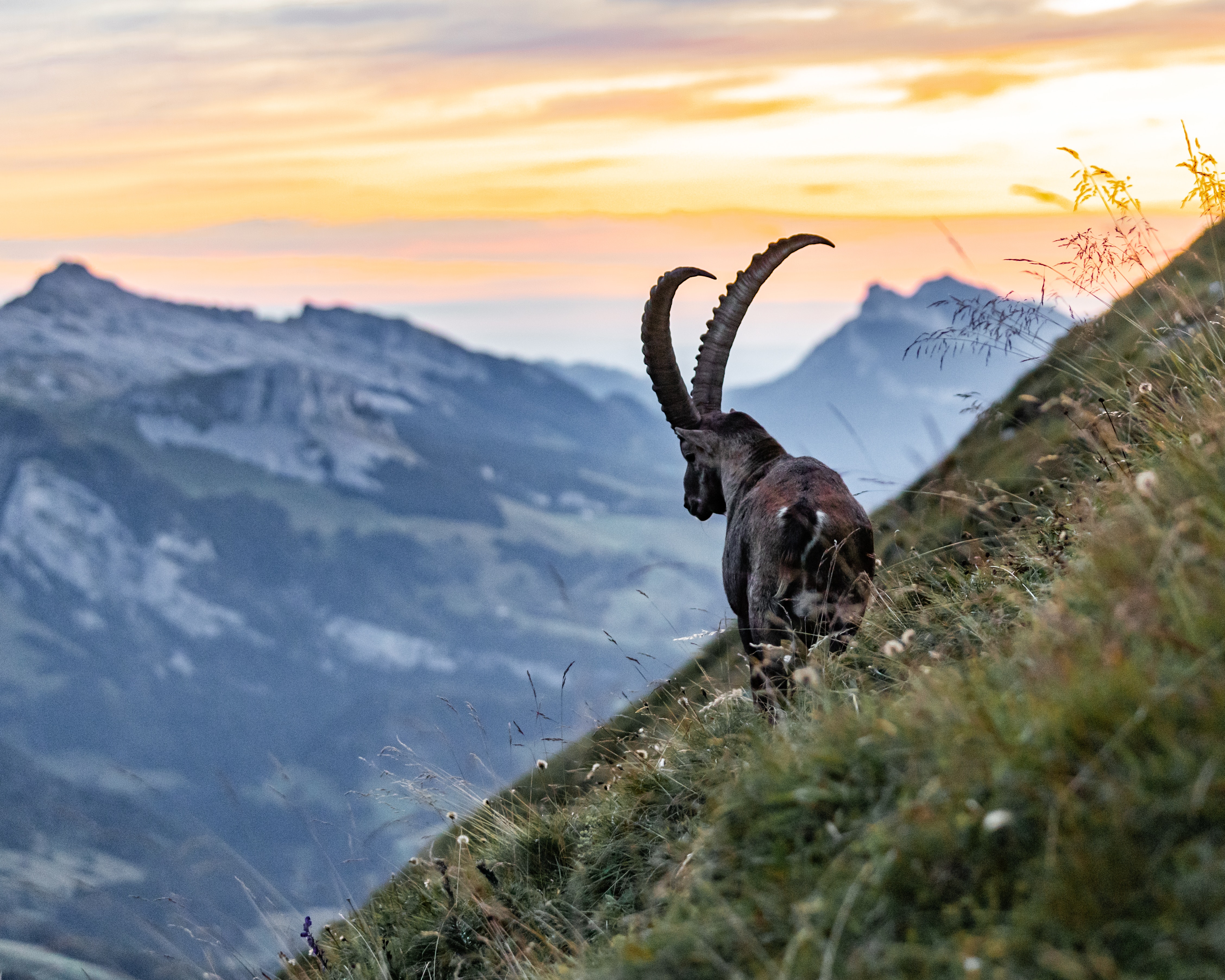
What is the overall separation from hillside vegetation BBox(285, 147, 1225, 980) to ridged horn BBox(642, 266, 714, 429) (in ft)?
12.0

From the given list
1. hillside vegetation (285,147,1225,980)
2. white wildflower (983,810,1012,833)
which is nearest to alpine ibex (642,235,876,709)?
hillside vegetation (285,147,1225,980)

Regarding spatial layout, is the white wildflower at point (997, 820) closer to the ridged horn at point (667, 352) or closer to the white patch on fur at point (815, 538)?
the white patch on fur at point (815, 538)

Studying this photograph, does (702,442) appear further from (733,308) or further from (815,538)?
(815,538)

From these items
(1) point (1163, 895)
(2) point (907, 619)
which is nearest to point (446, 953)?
(2) point (907, 619)

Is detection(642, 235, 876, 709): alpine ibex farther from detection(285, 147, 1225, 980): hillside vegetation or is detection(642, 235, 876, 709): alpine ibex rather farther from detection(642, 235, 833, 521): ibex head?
detection(285, 147, 1225, 980): hillside vegetation

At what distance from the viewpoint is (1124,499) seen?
6066 mm

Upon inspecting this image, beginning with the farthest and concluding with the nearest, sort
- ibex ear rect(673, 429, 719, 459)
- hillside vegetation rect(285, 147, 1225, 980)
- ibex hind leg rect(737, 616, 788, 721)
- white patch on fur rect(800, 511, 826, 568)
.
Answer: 1. ibex ear rect(673, 429, 719, 459)
2. white patch on fur rect(800, 511, 826, 568)
3. ibex hind leg rect(737, 616, 788, 721)
4. hillside vegetation rect(285, 147, 1225, 980)

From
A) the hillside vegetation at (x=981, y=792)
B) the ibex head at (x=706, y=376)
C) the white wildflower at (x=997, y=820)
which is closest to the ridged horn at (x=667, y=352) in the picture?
the ibex head at (x=706, y=376)

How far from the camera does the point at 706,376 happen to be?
37.3ft

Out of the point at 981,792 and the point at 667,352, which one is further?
the point at 667,352

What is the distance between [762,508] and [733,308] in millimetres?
2902

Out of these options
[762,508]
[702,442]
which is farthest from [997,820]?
[702,442]

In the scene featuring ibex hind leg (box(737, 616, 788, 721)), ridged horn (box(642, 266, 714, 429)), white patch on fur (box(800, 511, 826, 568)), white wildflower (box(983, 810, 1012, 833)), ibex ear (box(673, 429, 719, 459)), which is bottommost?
ibex hind leg (box(737, 616, 788, 721))

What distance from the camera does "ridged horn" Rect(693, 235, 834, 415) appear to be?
36.0 feet
